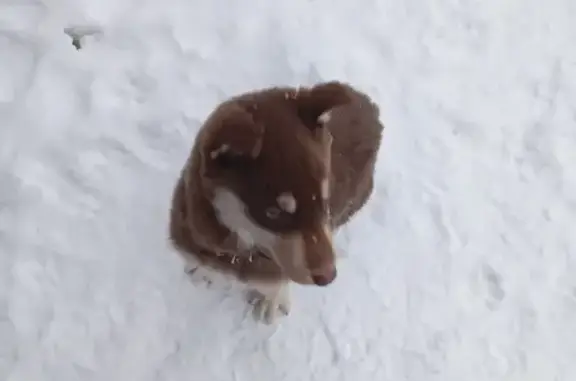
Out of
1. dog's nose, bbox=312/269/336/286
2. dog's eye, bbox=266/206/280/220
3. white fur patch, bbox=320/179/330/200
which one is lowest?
dog's nose, bbox=312/269/336/286

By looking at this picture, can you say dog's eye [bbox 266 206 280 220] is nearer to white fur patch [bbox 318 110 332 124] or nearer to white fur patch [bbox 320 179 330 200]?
white fur patch [bbox 320 179 330 200]

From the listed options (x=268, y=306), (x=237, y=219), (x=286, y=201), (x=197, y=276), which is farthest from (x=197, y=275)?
(x=286, y=201)

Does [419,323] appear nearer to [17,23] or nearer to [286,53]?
[286,53]

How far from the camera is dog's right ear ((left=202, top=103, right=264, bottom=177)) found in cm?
136

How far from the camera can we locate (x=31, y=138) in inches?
84.1

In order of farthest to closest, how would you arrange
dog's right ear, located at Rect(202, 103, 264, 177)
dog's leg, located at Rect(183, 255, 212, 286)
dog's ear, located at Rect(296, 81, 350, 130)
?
dog's leg, located at Rect(183, 255, 212, 286), dog's ear, located at Rect(296, 81, 350, 130), dog's right ear, located at Rect(202, 103, 264, 177)

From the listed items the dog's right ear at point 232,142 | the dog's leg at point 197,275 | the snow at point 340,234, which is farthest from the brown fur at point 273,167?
the snow at point 340,234

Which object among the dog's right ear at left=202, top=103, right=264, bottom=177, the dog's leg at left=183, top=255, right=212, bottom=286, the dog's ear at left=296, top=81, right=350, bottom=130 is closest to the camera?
A: the dog's right ear at left=202, top=103, right=264, bottom=177

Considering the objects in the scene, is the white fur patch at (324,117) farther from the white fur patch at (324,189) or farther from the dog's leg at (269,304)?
the dog's leg at (269,304)

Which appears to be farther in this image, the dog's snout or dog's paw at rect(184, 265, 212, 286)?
dog's paw at rect(184, 265, 212, 286)

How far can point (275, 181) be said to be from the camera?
4.54ft

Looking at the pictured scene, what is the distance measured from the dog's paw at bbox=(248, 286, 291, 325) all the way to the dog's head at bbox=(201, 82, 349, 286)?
0.50 metres

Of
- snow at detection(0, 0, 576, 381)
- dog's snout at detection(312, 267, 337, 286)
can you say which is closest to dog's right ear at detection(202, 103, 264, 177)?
dog's snout at detection(312, 267, 337, 286)

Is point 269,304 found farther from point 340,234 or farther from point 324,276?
point 324,276
